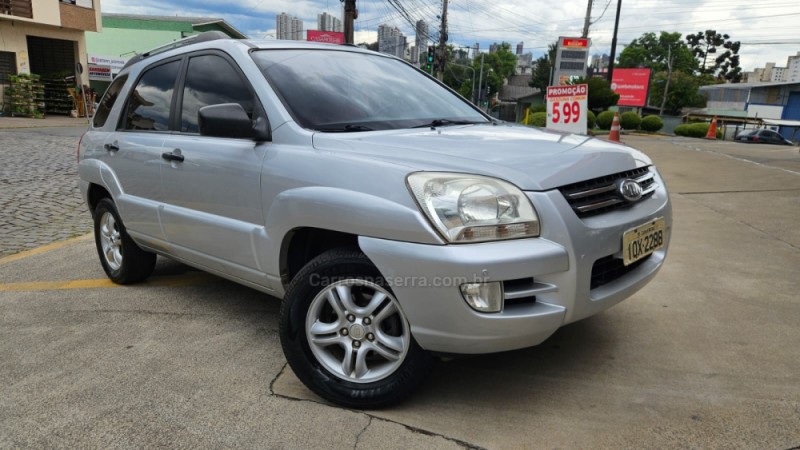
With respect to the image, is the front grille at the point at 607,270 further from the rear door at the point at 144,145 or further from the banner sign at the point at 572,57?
the banner sign at the point at 572,57

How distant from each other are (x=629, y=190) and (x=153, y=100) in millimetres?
3029

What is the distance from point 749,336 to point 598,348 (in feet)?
3.02

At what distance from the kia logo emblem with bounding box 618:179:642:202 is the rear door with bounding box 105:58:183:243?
2.64 m

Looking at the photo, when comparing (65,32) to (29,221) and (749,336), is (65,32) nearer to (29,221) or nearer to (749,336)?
(29,221)

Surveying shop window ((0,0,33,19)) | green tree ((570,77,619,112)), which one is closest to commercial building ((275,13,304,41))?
shop window ((0,0,33,19))

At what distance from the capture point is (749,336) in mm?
3289

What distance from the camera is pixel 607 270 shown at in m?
2.58

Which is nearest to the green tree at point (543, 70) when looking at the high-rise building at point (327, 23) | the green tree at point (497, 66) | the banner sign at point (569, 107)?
the green tree at point (497, 66)

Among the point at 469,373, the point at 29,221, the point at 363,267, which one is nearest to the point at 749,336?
the point at 469,373

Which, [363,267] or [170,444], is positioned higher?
[363,267]

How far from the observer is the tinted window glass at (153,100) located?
3.70 m

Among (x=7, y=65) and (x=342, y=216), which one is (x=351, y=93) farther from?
(x=7, y=65)

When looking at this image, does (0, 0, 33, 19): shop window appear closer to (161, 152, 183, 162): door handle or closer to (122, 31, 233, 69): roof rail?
(122, 31, 233, 69): roof rail

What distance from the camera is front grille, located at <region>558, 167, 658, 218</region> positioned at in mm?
2391
